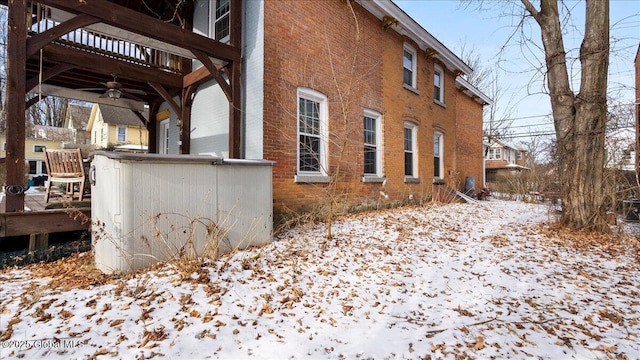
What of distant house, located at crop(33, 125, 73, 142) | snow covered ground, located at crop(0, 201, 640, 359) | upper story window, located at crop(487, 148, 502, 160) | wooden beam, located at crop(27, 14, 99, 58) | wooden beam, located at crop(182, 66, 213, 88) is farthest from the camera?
upper story window, located at crop(487, 148, 502, 160)

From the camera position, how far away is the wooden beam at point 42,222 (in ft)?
13.5

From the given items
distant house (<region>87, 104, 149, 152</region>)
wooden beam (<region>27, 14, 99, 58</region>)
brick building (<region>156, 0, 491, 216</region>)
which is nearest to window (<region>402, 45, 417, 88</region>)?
brick building (<region>156, 0, 491, 216</region>)

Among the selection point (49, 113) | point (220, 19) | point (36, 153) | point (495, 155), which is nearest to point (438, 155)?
point (220, 19)

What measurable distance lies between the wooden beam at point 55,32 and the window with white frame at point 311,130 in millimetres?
3974

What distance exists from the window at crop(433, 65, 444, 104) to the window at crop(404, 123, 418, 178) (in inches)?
104

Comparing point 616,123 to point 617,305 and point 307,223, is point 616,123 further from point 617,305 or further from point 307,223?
point 307,223

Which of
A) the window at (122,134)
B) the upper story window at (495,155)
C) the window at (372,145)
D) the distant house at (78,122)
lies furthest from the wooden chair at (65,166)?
the upper story window at (495,155)

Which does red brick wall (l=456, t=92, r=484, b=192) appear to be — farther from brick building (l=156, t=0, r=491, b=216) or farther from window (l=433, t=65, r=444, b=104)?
brick building (l=156, t=0, r=491, b=216)

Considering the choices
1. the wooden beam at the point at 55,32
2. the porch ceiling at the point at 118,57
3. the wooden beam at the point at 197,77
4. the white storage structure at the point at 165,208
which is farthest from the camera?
the wooden beam at the point at 197,77

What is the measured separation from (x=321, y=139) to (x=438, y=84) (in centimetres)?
804

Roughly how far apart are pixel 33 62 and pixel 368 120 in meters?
8.11

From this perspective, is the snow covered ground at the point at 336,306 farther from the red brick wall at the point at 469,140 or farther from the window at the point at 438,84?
the red brick wall at the point at 469,140

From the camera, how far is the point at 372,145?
30.8 feet

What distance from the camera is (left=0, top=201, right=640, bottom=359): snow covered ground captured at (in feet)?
7.98
